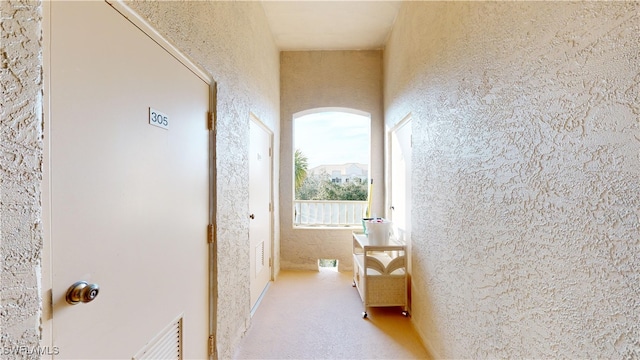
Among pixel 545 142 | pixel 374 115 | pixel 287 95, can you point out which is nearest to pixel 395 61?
pixel 374 115

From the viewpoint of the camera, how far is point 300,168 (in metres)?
4.68

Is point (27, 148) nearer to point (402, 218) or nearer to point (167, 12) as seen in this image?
point (167, 12)

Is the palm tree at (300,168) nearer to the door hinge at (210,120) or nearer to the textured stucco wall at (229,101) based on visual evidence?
the textured stucco wall at (229,101)

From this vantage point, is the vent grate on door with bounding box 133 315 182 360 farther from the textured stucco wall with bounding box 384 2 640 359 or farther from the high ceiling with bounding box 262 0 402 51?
the high ceiling with bounding box 262 0 402 51

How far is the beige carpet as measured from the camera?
1.88 m

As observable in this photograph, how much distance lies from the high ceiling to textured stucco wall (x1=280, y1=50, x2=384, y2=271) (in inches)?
7.6

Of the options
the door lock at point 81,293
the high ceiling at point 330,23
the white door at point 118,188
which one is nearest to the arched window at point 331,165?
the high ceiling at point 330,23

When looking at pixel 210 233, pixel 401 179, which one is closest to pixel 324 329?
pixel 210 233

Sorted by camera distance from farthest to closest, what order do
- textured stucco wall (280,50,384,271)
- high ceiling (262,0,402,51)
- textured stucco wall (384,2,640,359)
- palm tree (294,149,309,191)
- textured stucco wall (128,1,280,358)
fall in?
palm tree (294,149,309,191)
textured stucco wall (280,50,384,271)
high ceiling (262,0,402,51)
textured stucco wall (128,1,280,358)
textured stucco wall (384,2,640,359)

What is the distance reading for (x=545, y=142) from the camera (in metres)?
0.91

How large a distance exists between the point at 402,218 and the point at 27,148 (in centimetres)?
283

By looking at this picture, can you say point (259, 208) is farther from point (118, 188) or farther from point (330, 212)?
point (118, 188)

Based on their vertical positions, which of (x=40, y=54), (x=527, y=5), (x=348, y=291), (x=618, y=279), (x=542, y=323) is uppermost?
(x=527, y=5)

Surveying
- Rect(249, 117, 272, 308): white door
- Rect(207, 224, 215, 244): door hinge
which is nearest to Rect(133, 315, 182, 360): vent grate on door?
Rect(207, 224, 215, 244): door hinge
